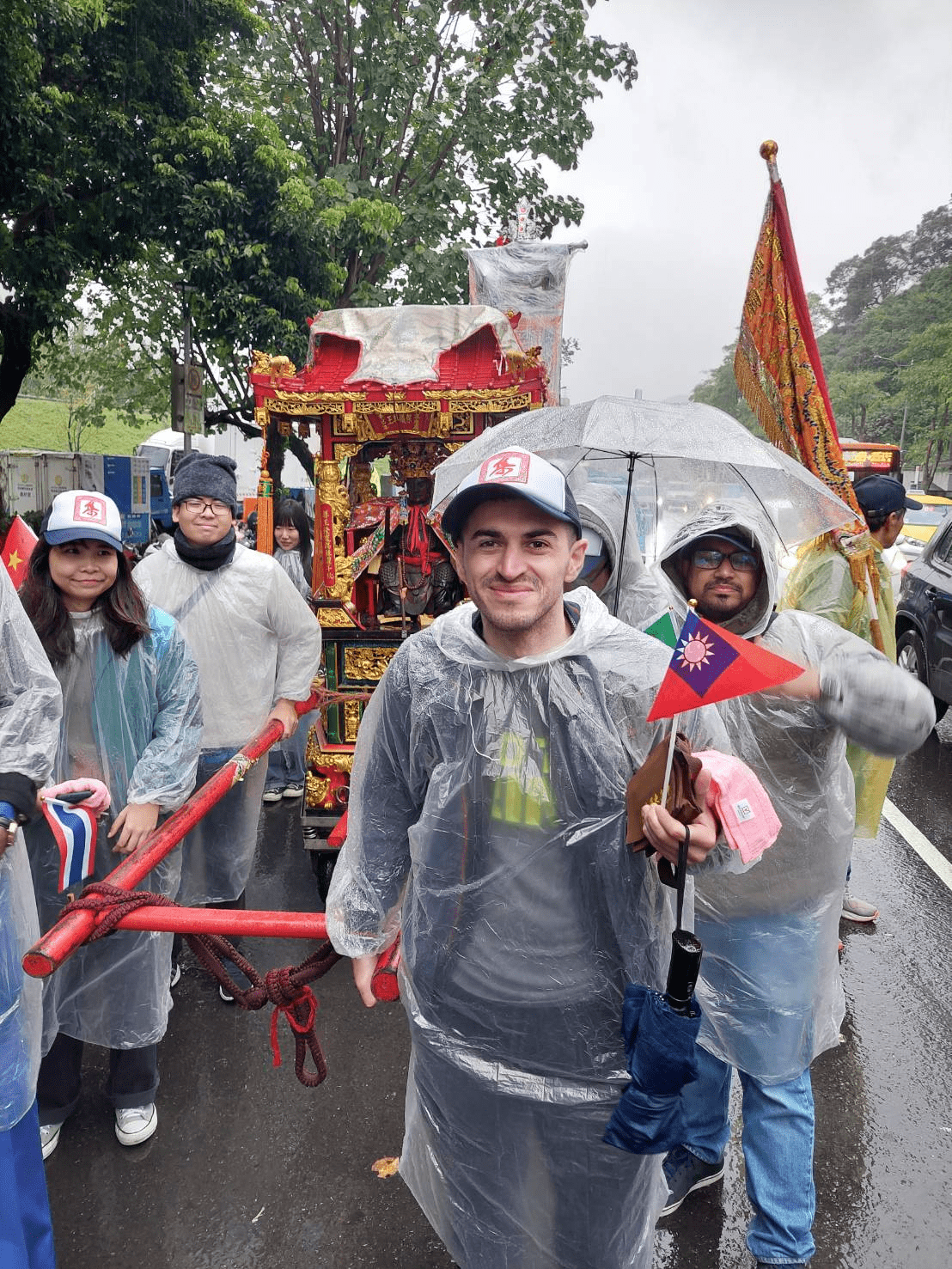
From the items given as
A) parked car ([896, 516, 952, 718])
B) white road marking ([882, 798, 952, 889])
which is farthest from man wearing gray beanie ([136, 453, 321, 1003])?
parked car ([896, 516, 952, 718])

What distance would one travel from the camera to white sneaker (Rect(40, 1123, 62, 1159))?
2580 millimetres

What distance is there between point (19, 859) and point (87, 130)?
9842 mm

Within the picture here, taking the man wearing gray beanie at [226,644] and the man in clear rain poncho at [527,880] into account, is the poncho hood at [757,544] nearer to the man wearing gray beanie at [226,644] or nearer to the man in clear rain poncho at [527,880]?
the man in clear rain poncho at [527,880]

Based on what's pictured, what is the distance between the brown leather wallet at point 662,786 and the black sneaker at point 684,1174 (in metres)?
1.50

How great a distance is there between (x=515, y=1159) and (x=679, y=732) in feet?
3.10

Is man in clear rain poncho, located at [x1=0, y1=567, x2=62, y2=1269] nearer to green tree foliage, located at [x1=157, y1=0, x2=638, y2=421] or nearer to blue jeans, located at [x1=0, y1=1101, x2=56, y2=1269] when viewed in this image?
blue jeans, located at [x1=0, y1=1101, x2=56, y2=1269]

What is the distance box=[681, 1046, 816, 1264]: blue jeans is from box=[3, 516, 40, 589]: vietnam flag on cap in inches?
113

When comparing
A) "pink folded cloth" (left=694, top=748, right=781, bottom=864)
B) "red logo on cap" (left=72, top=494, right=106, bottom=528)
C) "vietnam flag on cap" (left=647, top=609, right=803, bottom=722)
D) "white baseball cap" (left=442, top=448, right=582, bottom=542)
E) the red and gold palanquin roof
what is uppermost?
the red and gold palanquin roof

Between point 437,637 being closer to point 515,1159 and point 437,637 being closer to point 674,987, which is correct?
point 674,987

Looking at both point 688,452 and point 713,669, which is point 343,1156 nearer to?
point 713,669

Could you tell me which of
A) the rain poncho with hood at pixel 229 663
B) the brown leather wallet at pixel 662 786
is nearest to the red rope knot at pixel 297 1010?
the brown leather wallet at pixel 662 786

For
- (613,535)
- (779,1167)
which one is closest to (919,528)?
(613,535)

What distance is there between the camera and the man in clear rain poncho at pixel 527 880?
157cm

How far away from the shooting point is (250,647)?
3547 millimetres
